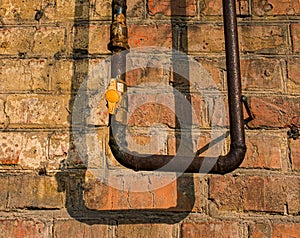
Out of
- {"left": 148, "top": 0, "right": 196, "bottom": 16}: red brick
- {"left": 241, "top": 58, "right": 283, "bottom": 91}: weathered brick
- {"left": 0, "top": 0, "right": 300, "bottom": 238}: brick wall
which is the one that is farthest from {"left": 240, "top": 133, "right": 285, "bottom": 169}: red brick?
{"left": 148, "top": 0, "right": 196, "bottom": 16}: red brick

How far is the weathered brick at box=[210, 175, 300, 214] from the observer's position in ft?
2.68

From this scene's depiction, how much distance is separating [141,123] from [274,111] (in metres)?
0.29

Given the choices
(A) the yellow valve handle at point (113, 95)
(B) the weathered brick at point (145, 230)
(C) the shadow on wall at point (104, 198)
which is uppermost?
(A) the yellow valve handle at point (113, 95)

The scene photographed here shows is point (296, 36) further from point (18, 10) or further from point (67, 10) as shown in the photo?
point (18, 10)

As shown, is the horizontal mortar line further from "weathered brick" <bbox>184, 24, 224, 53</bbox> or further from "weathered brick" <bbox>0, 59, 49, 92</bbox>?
"weathered brick" <bbox>0, 59, 49, 92</bbox>

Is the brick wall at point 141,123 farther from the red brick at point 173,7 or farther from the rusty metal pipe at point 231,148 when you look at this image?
the rusty metal pipe at point 231,148

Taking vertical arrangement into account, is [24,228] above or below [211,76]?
below

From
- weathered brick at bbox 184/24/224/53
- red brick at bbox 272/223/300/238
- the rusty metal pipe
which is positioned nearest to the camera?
the rusty metal pipe

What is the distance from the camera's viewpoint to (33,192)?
2.73 feet

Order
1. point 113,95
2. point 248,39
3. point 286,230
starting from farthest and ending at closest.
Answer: point 248,39, point 286,230, point 113,95

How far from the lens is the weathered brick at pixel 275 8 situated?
0.92m

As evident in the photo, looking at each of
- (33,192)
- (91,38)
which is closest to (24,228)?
(33,192)

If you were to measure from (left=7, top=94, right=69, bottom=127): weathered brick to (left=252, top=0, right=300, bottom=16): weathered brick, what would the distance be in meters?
0.48

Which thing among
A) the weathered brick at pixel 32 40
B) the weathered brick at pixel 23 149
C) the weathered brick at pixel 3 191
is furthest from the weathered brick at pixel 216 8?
the weathered brick at pixel 3 191
